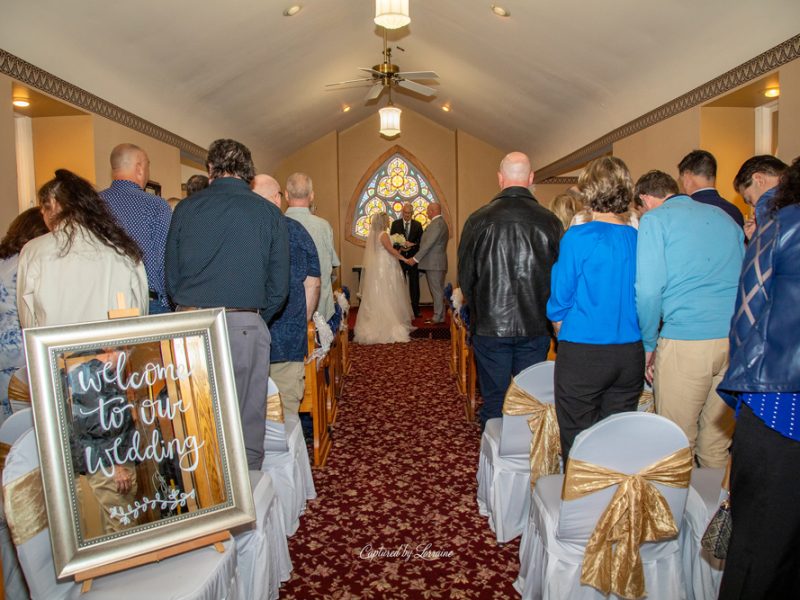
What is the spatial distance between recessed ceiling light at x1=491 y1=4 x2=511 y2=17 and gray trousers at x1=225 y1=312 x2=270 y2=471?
162 inches

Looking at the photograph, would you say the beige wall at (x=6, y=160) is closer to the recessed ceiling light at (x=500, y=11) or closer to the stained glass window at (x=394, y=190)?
the recessed ceiling light at (x=500, y=11)

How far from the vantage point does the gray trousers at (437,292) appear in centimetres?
850

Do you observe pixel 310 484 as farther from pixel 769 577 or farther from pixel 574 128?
pixel 574 128

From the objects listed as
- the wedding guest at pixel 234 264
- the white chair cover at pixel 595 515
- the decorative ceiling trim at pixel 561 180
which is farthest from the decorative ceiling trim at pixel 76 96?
the decorative ceiling trim at pixel 561 180

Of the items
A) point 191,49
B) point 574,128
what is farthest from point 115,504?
point 574,128

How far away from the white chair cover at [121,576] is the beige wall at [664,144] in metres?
4.55

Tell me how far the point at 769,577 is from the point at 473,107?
8225mm

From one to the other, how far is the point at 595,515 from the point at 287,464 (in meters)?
1.34

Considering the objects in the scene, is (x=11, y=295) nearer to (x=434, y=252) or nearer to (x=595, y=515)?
(x=595, y=515)

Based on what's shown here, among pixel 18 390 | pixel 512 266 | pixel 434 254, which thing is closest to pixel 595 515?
pixel 512 266

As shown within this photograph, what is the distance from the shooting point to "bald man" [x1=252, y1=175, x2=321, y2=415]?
294 cm

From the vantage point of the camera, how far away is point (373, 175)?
11.5m

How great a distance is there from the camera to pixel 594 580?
1.70 meters

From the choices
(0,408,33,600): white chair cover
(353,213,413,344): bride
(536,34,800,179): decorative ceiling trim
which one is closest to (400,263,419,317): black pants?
(353,213,413,344): bride
